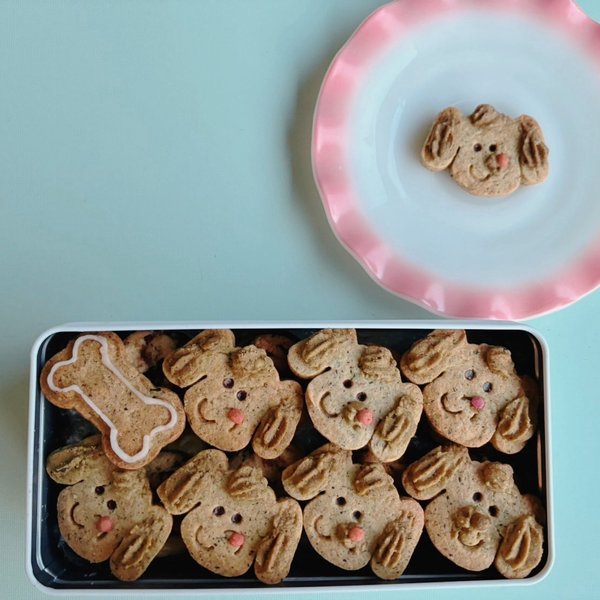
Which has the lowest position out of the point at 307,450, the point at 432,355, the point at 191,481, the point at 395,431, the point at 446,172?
the point at 191,481

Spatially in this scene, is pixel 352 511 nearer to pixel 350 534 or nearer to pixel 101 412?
pixel 350 534

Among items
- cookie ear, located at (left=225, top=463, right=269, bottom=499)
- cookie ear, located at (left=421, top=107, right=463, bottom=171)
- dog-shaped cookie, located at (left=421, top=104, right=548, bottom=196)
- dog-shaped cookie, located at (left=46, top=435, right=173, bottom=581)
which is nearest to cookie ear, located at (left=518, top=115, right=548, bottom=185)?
dog-shaped cookie, located at (left=421, top=104, right=548, bottom=196)

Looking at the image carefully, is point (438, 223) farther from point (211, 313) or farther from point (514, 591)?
point (514, 591)

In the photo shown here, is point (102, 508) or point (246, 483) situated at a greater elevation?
point (246, 483)

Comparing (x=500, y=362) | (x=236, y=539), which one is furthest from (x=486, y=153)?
(x=236, y=539)

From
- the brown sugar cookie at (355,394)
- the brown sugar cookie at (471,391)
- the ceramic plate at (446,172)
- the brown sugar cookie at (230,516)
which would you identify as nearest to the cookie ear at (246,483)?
the brown sugar cookie at (230,516)

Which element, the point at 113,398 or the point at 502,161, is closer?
the point at 113,398
